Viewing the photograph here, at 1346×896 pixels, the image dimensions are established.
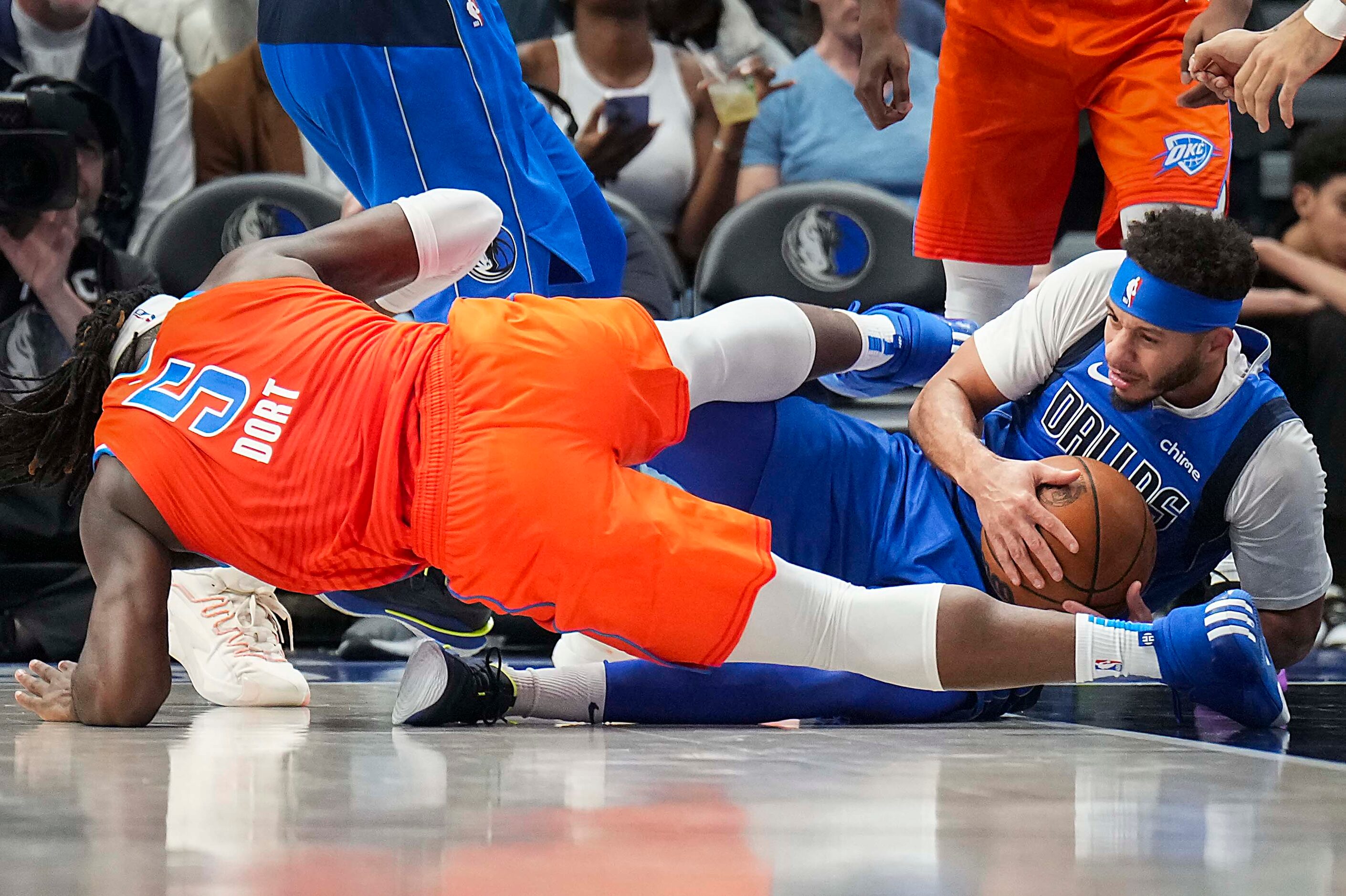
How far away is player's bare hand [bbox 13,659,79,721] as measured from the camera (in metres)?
2.12

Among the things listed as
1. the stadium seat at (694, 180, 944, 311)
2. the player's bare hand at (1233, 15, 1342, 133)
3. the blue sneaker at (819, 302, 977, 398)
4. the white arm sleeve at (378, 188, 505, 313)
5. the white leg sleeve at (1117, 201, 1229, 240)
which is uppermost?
the stadium seat at (694, 180, 944, 311)

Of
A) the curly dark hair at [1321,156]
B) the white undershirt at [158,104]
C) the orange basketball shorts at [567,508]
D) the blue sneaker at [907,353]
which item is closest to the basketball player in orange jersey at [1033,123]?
the blue sneaker at [907,353]

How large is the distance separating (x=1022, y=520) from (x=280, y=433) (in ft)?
3.41

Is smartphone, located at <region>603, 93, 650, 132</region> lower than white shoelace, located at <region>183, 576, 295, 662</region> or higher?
→ higher

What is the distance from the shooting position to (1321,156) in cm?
420

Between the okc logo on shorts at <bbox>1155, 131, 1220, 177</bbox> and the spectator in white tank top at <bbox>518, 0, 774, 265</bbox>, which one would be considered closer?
the okc logo on shorts at <bbox>1155, 131, 1220, 177</bbox>

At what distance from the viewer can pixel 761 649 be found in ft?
6.24

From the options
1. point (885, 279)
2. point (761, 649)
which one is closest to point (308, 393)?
point (761, 649)

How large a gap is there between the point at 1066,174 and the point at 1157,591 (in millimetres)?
997

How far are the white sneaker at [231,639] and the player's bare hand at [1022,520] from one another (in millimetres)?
1237

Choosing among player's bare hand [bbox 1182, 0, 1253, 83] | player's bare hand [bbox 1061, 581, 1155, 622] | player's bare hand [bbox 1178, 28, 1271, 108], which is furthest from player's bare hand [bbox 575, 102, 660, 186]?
player's bare hand [bbox 1061, 581, 1155, 622]

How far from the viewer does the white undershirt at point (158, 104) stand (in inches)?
167

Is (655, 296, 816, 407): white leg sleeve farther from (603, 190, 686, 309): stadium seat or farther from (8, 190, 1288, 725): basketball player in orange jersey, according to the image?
(603, 190, 686, 309): stadium seat

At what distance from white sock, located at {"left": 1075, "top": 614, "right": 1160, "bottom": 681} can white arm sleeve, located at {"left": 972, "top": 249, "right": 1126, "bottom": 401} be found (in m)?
0.59
